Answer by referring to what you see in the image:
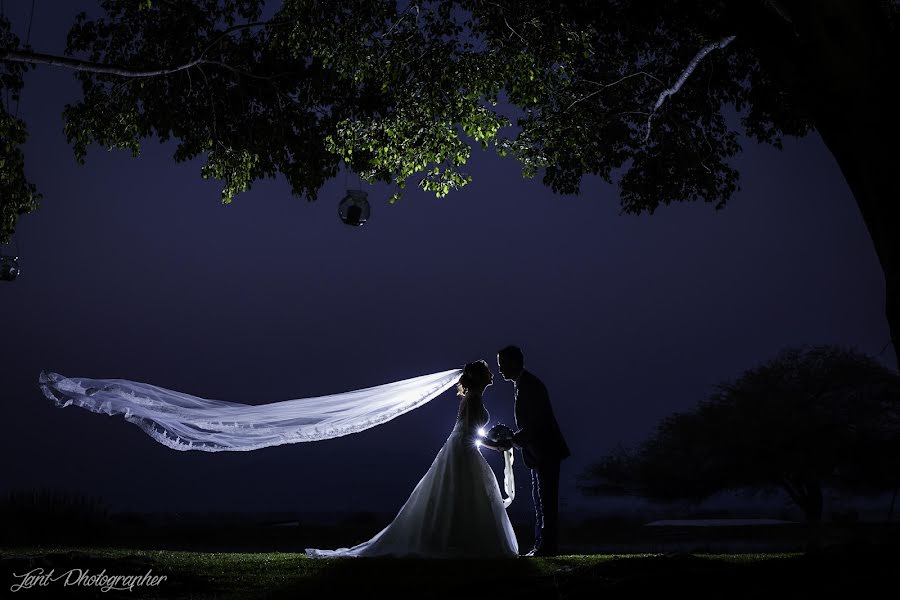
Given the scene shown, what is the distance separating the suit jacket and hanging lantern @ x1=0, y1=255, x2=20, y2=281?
25.9 feet

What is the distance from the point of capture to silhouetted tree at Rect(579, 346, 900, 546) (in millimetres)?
26125

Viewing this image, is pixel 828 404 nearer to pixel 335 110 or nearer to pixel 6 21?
pixel 335 110

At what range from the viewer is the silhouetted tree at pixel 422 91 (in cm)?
1182

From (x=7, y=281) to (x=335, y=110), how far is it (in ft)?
20.2

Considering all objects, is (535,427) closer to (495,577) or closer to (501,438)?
(501,438)

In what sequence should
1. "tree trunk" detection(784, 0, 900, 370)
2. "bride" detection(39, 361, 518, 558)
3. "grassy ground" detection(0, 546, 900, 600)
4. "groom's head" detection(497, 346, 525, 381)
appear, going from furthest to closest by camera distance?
"groom's head" detection(497, 346, 525, 381), "bride" detection(39, 361, 518, 558), "tree trunk" detection(784, 0, 900, 370), "grassy ground" detection(0, 546, 900, 600)

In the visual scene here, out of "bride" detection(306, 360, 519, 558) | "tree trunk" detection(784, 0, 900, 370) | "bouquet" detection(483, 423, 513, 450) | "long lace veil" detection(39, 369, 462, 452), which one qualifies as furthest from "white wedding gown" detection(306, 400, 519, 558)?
"tree trunk" detection(784, 0, 900, 370)

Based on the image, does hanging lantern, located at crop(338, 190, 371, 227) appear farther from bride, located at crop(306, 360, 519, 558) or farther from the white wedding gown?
the white wedding gown

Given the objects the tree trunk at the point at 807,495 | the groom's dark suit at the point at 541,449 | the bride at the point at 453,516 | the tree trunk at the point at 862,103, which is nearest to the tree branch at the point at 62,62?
the bride at the point at 453,516

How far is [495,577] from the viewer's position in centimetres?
736

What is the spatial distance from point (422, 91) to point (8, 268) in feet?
22.5

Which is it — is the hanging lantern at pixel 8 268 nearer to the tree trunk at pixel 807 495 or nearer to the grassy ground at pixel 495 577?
the grassy ground at pixel 495 577

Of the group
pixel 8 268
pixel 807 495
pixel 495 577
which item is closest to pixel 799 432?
pixel 807 495

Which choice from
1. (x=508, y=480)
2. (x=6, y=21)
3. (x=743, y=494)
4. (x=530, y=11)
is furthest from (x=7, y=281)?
(x=743, y=494)
